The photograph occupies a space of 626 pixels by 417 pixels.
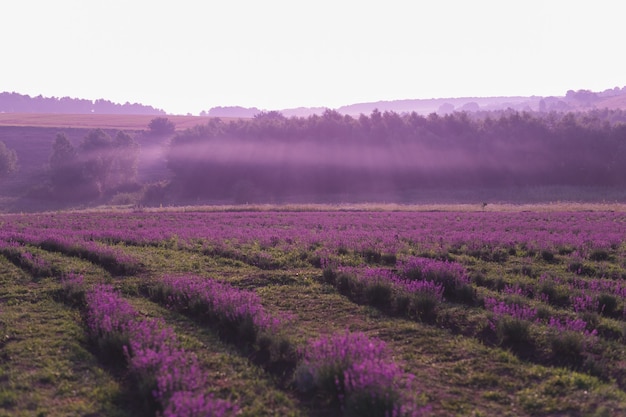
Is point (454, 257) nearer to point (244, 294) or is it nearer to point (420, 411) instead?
point (244, 294)

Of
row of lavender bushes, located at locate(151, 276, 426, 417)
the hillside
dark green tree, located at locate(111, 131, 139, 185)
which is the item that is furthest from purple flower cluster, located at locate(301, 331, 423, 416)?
the hillside

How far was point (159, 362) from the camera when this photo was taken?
669 centimetres

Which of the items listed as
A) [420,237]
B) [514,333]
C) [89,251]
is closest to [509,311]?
[514,333]

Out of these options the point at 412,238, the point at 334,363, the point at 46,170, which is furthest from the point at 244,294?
the point at 46,170

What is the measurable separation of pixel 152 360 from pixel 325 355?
233 cm

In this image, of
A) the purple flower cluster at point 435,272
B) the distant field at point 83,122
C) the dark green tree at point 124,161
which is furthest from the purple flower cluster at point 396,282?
the distant field at point 83,122

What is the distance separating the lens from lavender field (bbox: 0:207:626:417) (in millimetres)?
6180

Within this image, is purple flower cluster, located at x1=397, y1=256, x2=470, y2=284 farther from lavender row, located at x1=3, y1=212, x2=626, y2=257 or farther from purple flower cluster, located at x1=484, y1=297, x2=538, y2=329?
lavender row, located at x1=3, y1=212, x2=626, y2=257

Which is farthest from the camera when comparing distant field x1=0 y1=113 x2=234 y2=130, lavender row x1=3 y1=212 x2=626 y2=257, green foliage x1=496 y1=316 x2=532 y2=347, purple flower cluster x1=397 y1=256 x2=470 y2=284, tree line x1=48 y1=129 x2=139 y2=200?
distant field x1=0 y1=113 x2=234 y2=130

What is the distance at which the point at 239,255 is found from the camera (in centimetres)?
1634

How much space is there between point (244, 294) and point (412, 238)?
37.6 feet

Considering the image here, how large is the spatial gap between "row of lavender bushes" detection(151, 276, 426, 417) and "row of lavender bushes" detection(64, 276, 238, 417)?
1.09m

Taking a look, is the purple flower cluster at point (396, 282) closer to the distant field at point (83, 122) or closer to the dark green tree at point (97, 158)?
the dark green tree at point (97, 158)

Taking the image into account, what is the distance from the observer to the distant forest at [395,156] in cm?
7069
